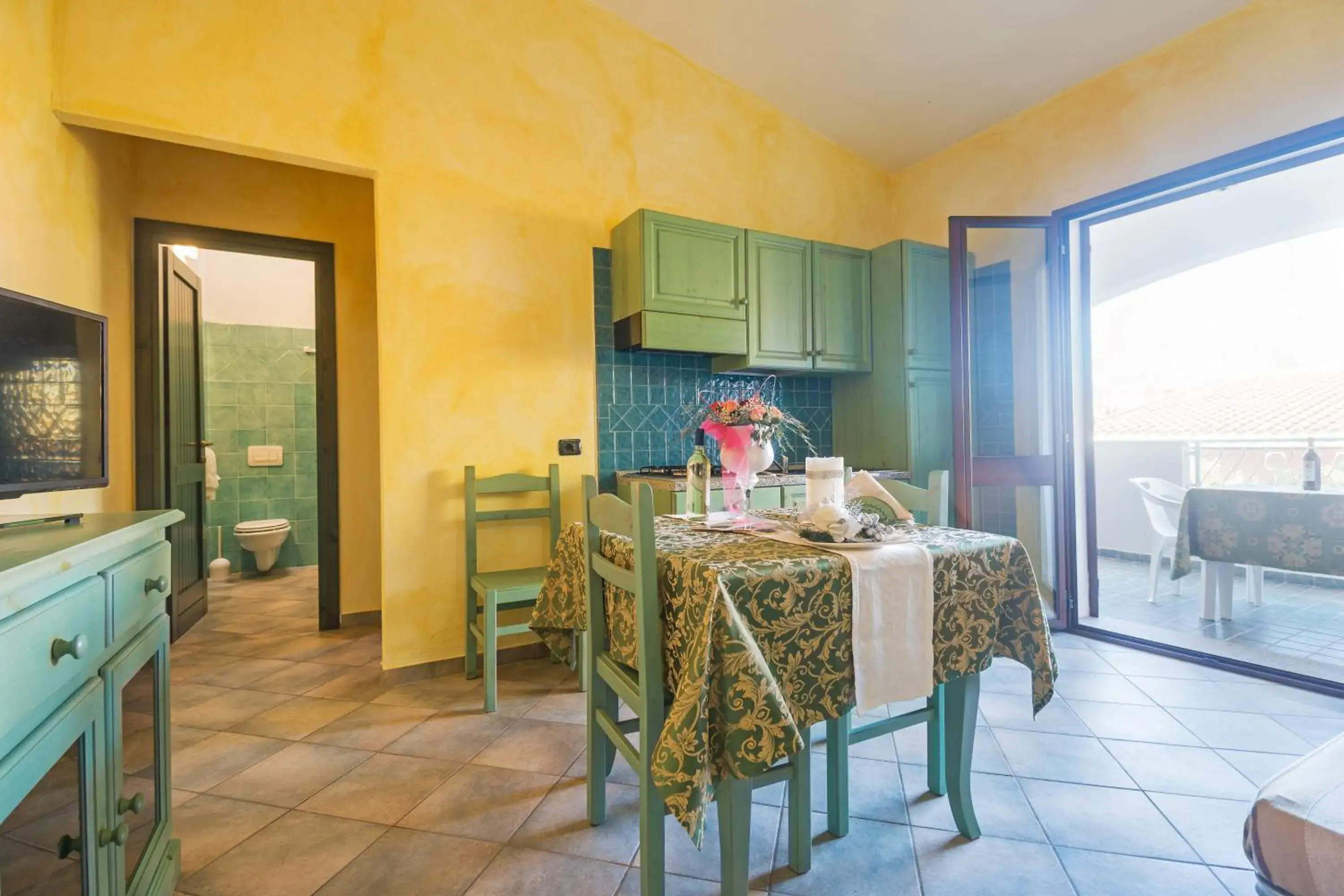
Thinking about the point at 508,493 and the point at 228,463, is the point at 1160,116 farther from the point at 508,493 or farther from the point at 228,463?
the point at 228,463

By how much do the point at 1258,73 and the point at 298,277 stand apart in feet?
21.7

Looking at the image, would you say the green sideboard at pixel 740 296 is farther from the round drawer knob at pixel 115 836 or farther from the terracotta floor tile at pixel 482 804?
the round drawer knob at pixel 115 836

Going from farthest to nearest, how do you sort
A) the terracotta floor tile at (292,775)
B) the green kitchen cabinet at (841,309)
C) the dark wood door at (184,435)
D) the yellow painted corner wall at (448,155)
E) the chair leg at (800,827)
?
1. the green kitchen cabinet at (841,309)
2. the dark wood door at (184,435)
3. the yellow painted corner wall at (448,155)
4. the terracotta floor tile at (292,775)
5. the chair leg at (800,827)

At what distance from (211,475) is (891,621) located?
5368 millimetres

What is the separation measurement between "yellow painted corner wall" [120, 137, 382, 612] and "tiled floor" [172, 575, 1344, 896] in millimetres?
977

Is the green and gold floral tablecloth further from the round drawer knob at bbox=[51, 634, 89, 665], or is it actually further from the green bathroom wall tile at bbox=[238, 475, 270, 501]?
the green bathroom wall tile at bbox=[238, 475, 270, 501]

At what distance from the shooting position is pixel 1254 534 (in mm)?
3113

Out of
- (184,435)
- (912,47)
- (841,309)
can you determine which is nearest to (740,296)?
(841,309)

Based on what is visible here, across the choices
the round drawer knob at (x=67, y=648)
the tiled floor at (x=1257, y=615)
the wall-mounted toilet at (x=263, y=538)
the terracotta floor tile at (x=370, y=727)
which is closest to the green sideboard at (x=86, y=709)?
the round drawer knob at (x=67, y=648)

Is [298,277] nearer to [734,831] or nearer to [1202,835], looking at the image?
[734,831]

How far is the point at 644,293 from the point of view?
297 centimetres

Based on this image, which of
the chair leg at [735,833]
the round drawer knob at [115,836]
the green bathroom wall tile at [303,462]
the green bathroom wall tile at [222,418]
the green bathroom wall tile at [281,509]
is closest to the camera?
the round drawer knob at [115,836]

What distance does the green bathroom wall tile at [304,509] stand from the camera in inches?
214

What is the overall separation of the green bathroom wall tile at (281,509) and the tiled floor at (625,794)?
9.69 ft
